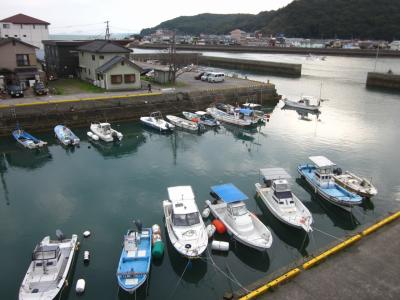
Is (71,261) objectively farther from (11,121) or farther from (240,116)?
(240,116)

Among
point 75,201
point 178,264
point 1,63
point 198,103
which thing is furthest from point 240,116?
point 1,63

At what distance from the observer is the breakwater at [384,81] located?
75562mm

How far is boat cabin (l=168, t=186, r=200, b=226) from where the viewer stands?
64.6 ft

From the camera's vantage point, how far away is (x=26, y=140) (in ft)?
120

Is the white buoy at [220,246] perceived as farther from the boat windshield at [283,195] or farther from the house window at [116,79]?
the house window at [116,79]

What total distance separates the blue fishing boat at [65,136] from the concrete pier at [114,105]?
3110 millimetres

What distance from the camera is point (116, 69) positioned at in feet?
162

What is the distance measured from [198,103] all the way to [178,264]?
Result: 123 feet

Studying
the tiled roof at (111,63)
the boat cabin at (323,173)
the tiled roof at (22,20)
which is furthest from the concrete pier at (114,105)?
the tiled roof at (22,20)

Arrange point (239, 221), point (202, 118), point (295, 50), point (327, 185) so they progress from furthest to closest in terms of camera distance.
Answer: point (295, 50) → point (202, 118) → point (327, 185) → point (239, 221)

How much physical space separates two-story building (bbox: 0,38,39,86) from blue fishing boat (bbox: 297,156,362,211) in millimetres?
41663

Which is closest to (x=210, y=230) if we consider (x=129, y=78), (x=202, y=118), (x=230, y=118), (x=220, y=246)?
(x=220, y=246)

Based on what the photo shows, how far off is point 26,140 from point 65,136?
13.8 ft

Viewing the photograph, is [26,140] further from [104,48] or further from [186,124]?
[104,48]
